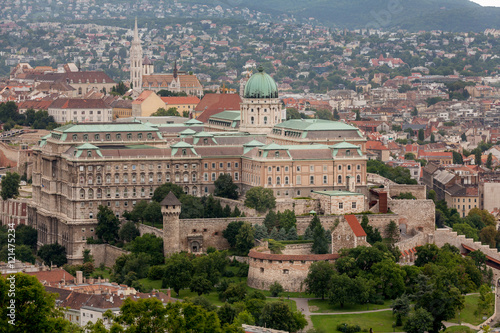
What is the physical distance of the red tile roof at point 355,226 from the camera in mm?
126238

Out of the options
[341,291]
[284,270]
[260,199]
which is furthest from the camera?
[260,199]

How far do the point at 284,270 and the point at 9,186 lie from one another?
2057 inches

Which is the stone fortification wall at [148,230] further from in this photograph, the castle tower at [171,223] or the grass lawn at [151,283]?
the grass lawn at [151,283]

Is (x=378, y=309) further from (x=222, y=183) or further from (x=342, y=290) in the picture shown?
(x=222, y=183)

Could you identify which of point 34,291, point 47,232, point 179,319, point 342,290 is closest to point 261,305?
point 342,290

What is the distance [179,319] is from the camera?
91500 mm

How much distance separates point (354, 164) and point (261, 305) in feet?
108

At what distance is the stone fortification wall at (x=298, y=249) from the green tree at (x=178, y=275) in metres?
9.20

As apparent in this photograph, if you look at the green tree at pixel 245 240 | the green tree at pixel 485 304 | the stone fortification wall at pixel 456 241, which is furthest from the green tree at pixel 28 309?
the stone fortification wall at pixel 456 241

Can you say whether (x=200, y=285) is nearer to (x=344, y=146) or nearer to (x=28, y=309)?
(x=344, y=146)

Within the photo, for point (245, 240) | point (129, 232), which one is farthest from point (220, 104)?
point (245, 240)

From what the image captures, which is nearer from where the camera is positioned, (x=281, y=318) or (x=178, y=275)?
(x=281, y=318)

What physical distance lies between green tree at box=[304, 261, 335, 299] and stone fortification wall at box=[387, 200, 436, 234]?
17.6 meters

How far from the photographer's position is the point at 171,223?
129 m
